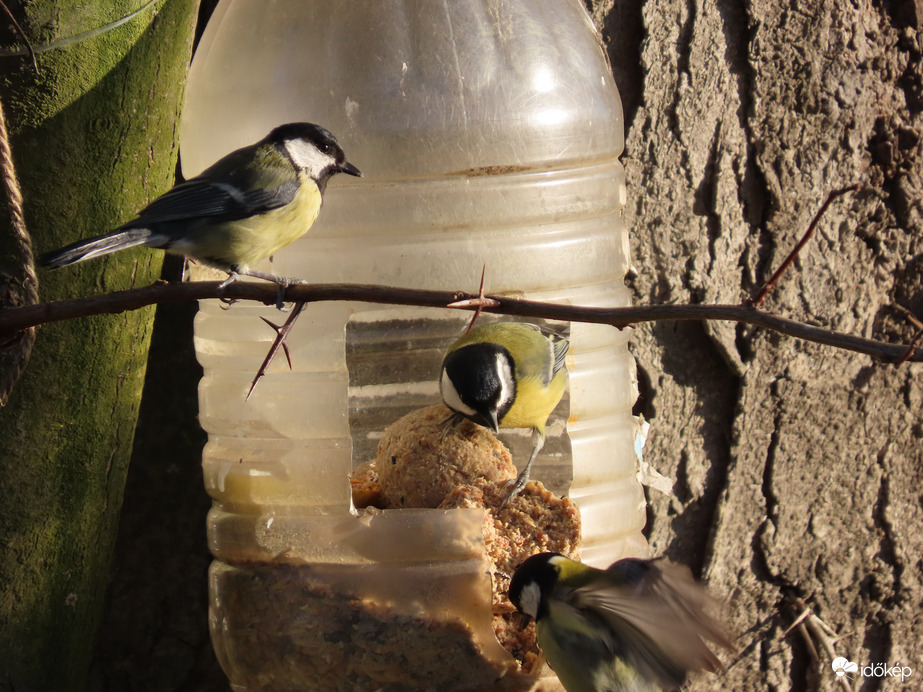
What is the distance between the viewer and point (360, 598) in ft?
6.45

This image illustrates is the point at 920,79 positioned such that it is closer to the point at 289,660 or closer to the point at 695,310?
the point at 695,310

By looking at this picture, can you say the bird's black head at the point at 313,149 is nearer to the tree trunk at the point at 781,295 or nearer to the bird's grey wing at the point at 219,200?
the bird's grey wing at the point at 219,200

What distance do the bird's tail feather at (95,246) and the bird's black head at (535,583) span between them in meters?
0.84

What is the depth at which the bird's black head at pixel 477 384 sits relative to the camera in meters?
1.96

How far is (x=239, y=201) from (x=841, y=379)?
1.52 meters

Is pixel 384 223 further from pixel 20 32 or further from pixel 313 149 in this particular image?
pixel 20 32

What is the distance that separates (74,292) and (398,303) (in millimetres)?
865

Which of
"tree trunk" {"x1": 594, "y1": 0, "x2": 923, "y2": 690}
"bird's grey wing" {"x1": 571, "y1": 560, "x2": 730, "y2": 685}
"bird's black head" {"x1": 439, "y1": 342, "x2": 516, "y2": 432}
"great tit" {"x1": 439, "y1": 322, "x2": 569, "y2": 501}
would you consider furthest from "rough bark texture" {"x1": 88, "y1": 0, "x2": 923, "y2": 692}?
"bird's grey wing" {"x1": 571, "y1": 560, "x2": 730, "y2": 685}

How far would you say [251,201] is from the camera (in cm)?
193

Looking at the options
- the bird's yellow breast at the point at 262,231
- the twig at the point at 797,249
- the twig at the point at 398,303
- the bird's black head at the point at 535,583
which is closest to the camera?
the twig at the point at 797,249

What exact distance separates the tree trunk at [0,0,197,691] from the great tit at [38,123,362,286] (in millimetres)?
160

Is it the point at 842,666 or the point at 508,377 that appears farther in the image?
the point at 842,666

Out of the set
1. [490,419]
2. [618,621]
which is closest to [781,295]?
[490,419]

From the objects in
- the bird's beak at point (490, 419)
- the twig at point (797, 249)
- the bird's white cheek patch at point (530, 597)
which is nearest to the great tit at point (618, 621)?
the bird's white cheek patch at point (530, 597)
